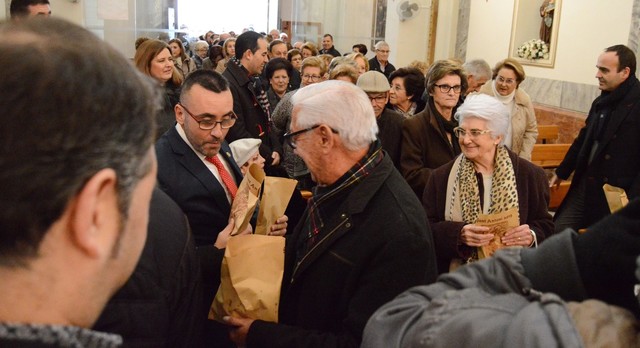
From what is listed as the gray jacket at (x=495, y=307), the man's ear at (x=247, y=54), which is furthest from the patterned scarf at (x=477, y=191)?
the man's ear at (x=247, y=54)

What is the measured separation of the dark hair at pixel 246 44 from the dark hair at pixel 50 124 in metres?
5.00

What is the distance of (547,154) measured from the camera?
6551 mm

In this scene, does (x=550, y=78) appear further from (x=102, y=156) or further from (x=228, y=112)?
(x=102, y=156)

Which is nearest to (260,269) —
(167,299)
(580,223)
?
(167,299)

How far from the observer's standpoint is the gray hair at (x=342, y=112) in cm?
216

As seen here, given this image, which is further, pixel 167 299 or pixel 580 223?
pixel 580 223

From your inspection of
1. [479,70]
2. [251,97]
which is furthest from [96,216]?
[479,70]

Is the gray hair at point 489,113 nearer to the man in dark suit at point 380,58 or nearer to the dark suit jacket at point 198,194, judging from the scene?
the dark suit jacket at point 198,194

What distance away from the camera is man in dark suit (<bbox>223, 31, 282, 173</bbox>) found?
17.1 ft

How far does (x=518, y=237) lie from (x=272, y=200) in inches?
48.3

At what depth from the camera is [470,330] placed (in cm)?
89

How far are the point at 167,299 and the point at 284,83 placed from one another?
5.32 metres

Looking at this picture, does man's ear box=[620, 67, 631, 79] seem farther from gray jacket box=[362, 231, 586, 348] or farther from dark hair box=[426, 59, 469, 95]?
gray jacket box=[362, 231, 586, 348]

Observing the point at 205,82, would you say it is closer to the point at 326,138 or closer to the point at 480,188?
the point at 326,138
